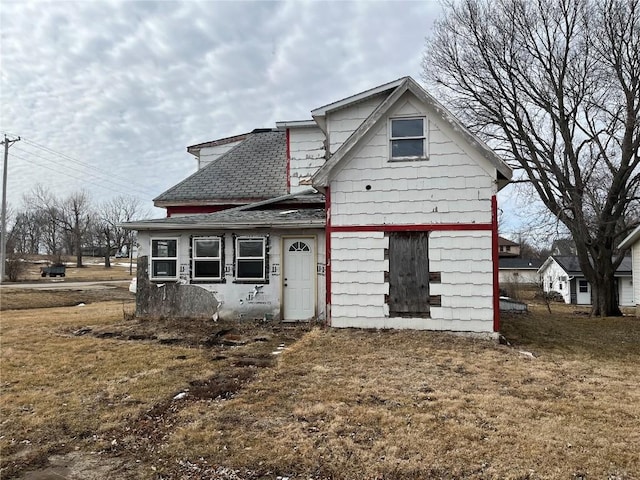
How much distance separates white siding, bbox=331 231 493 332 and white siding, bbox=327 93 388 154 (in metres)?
2.58

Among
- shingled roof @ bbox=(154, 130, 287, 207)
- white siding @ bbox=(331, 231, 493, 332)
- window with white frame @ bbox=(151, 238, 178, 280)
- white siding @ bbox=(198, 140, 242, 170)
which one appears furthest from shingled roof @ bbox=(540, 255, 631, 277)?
window with white frame @ bbox=(151, 238, 178, 280)

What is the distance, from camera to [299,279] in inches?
439

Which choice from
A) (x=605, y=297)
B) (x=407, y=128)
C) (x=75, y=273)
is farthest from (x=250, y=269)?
(x=75, y=273)

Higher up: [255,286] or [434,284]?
[434,284]

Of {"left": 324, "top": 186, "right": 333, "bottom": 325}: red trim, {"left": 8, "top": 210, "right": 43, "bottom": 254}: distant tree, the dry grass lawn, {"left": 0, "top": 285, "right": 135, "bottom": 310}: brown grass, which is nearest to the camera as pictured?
the dry grass lawn

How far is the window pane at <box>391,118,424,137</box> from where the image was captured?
998cm

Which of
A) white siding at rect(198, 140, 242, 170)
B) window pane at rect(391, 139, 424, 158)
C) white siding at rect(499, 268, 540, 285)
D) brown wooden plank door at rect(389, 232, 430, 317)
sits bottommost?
white siding at rect(499, 268, 540, 285)

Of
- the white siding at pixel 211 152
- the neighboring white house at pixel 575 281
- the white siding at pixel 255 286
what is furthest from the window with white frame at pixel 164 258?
the neighboring white house at pixel 575 281

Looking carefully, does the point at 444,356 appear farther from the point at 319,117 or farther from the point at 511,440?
the point at 319,117

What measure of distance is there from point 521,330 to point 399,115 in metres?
6.87

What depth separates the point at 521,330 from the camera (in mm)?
12008

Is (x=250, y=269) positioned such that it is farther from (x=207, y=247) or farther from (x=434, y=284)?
(x=434, y=284)

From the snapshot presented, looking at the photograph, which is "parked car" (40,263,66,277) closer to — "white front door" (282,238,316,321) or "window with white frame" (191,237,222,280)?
"window with white frame" (191,237,222,280)

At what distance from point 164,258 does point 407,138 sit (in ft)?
23.1
